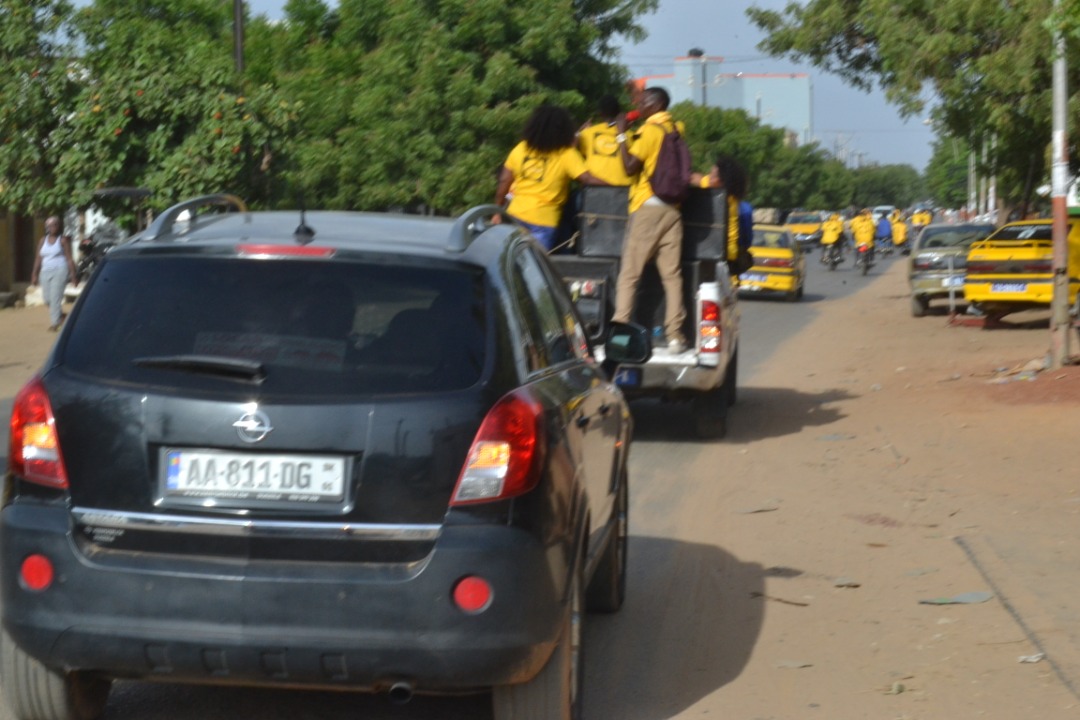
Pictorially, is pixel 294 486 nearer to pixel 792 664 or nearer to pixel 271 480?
pixel 271 480

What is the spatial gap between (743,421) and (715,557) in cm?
597

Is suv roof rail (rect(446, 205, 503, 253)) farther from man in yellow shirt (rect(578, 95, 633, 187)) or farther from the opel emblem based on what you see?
man in yellow shirt (rect(578, 95, 633, 187))

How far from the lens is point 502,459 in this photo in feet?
15.0

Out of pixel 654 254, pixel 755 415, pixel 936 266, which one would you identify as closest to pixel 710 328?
pixel 654 254

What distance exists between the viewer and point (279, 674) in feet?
14.8

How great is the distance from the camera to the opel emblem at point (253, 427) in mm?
4484

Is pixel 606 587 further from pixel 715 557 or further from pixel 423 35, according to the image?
pixel 423 35

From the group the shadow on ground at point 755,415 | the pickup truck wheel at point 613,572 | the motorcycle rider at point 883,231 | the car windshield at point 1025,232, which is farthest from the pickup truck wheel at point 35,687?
the motorcycle rider at point 883,231

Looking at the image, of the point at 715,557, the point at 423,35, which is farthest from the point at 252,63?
the point at 715,557

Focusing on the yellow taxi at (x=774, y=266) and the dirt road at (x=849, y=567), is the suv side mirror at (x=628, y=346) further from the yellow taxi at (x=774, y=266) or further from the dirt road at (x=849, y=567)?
the yellow taxi at (x=774, y=266)

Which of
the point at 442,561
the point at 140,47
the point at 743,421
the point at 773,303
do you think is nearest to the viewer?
the point at 442,561

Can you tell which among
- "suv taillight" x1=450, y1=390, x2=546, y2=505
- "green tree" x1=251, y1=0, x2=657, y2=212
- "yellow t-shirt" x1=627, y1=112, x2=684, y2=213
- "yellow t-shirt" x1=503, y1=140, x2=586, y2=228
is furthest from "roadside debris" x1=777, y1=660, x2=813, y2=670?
"green tree" x1=251, y1=0, x2=657, y2=212

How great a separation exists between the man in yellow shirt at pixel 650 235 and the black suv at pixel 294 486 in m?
7.31

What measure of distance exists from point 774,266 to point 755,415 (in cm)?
1997
